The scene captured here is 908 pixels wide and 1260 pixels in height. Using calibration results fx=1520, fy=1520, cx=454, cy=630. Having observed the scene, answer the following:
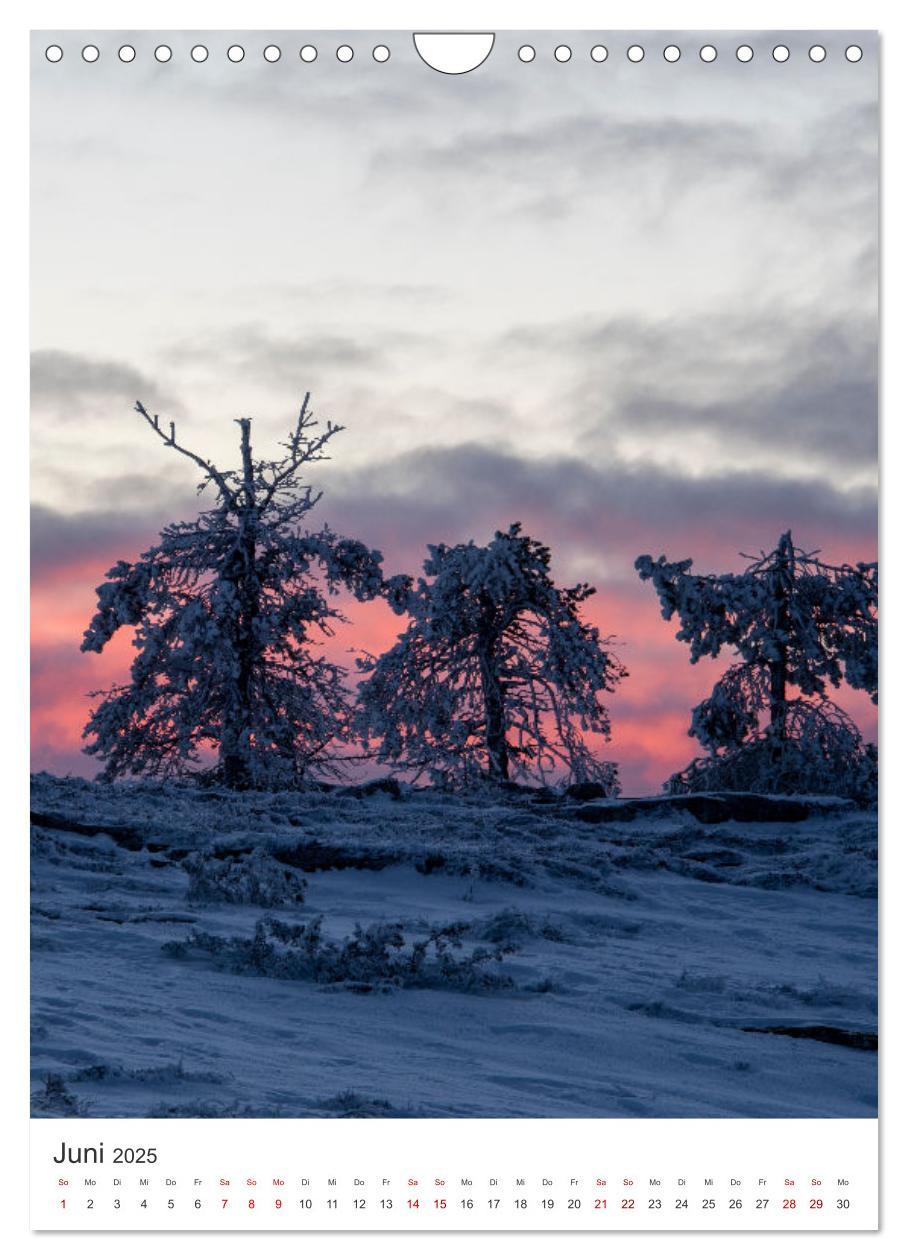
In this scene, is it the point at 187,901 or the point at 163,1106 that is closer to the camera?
the point at 163,1106

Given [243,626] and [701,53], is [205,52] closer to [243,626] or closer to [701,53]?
[701,53]

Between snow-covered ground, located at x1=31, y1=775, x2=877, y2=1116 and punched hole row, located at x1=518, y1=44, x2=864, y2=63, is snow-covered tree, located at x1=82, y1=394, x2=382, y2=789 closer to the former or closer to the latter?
snow-covered ground, located at x1=31, y1=775, x2=877, y2=1116

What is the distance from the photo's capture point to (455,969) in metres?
7.81

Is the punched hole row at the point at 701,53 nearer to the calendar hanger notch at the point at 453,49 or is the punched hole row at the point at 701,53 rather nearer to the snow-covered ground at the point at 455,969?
the calendar hanger notch at the point at 453,49

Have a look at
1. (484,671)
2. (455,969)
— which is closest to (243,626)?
(484,671)

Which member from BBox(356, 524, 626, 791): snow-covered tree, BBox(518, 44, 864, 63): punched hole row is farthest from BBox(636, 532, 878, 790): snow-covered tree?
BBox(518, 44, 864, 63): punched hole row

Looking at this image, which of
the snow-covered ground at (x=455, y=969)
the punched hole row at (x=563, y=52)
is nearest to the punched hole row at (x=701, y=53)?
the punched hole row at (x=563, y=52)

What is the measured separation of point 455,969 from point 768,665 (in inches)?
518

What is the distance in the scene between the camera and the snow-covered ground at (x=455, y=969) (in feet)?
19.5
